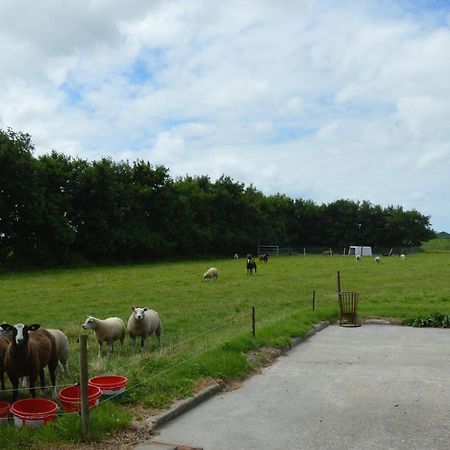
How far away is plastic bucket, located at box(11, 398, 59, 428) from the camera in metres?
6.58

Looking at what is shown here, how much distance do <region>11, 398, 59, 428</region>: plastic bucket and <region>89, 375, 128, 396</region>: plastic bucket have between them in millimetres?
941

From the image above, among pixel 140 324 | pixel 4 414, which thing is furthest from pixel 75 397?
pixel 140 324

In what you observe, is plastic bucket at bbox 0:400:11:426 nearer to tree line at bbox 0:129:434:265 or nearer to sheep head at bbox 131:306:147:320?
sheep head at bbox 131:306:147:320

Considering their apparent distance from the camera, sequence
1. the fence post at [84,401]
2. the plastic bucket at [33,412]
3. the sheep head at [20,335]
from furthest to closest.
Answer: the sheep head at [20,335] < the plastic bucket at [33,412] < the fence post at [84,401]

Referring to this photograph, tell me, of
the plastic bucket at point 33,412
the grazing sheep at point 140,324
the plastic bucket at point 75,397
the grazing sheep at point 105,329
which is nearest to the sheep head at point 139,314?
the grazing sheep at point 140,324

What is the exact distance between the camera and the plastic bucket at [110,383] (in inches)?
310

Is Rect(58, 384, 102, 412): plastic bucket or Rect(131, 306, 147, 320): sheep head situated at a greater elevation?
Rect(131, 306, 147, 320): sheep head

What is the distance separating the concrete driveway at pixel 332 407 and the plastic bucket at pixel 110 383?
1005 mm

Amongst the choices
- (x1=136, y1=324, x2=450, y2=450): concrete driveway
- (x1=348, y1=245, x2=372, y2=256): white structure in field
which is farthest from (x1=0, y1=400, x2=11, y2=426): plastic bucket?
(x1=348, y1=245, x2=372, y2=256): white structure in field

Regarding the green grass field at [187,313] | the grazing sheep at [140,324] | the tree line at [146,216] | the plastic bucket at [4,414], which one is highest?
the tree line at [146,216]

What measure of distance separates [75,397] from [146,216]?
57530 mm

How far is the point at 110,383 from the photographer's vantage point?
8227mm

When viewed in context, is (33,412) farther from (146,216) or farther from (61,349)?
(146,216)

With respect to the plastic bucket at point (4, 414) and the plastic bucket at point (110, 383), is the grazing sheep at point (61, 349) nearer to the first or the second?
the plastic bucket at point (110, 383)
